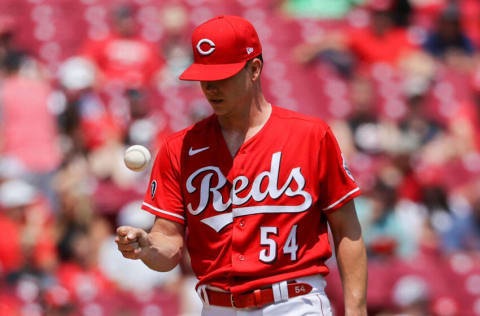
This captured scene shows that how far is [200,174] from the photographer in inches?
151

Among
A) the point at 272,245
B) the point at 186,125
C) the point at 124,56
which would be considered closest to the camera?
the point at 272,245

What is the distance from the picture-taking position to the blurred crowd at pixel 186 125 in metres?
7.23

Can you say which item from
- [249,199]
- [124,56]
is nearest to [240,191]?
[249,199]

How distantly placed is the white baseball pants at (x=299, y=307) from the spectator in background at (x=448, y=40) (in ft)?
25.7

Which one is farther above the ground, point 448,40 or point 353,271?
point 353,271

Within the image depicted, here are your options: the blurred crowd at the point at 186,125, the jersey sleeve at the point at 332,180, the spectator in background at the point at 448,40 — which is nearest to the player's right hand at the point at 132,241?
the jersey sleeve at the point at 332,180

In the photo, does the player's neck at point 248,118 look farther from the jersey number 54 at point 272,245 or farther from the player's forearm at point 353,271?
the player's forearm at point 353,271

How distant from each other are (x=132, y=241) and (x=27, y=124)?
5617 millimetres

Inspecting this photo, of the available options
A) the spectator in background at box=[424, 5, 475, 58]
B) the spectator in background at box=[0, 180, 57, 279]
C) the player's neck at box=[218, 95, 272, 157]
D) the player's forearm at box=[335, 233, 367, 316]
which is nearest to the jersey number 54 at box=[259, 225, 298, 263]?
the player's forearm at box=[335, 233, 367, 316]

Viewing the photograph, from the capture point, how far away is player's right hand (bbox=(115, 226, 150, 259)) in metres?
3.44

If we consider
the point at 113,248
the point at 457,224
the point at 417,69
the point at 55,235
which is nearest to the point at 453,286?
the point at 457,224

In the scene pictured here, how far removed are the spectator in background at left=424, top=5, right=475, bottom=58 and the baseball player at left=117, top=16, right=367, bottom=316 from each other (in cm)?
764

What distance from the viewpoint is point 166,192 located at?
12.7ft

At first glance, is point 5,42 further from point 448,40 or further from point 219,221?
point 219,221
